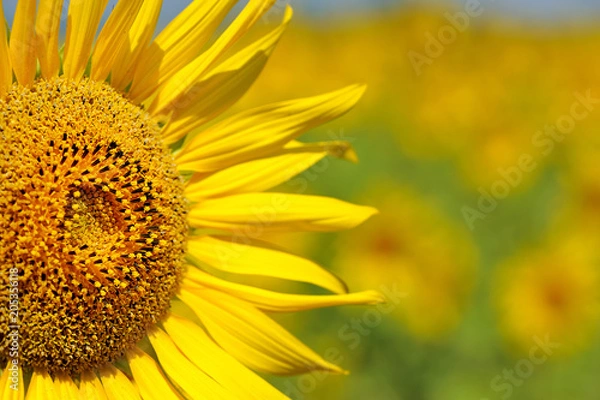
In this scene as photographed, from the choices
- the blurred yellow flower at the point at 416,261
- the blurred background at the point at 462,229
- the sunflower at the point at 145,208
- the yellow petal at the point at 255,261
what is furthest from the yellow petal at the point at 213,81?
the blurred yellow flower at the point at 416,261

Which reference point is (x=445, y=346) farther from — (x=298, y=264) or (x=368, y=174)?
(x=298, y=264)

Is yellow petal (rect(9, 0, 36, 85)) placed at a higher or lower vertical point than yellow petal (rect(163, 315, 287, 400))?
higher

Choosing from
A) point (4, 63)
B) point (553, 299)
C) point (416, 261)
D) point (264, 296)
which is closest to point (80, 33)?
point (4, 63)

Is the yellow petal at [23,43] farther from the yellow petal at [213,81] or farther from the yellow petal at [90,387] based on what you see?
the yellow petal at [90,387]

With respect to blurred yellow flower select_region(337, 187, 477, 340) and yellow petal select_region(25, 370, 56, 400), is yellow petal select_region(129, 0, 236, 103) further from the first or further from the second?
blurred yellow flower select_region(337, 187, 477, 340)

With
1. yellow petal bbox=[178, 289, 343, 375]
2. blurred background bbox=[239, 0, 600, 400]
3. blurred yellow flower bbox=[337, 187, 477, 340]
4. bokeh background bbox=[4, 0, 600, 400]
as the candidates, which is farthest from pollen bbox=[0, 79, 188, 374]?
blurred yellow flower bbox=[337, 187, 477, 340]

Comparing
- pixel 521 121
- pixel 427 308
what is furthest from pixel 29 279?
pixel 521 121
